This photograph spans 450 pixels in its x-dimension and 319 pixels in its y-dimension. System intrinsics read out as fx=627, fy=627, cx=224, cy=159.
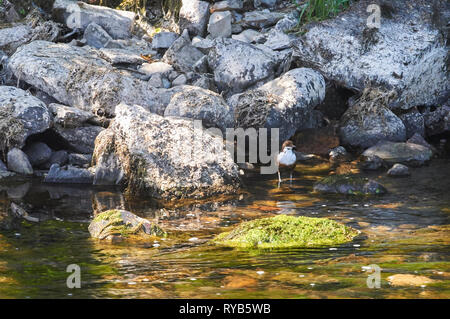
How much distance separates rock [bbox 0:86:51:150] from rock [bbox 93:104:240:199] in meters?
1.42

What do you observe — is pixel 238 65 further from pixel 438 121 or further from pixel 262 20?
pixel 438 121

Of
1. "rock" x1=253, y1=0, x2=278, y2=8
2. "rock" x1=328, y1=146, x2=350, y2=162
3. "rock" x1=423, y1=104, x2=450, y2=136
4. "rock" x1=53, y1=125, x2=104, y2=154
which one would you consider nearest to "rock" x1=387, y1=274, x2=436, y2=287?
"rock" x1=328, y1=146, x2=350, y2=162

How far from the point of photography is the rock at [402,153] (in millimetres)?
12016

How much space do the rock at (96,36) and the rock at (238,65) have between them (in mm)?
3469

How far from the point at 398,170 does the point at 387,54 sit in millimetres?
3819

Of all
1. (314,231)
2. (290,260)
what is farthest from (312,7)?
(290,260)

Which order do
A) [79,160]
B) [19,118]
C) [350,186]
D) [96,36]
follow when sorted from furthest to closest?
[96,36]
[79,160]
[19,118]
[350,186]

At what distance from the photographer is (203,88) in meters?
13.7

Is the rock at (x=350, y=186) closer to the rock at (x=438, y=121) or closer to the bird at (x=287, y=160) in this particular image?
the bird at (x=287, y=160)

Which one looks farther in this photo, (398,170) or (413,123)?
(413,123)

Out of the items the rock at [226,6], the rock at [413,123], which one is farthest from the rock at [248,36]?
the rock at [413,123]

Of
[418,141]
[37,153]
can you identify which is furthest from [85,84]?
[418,141]

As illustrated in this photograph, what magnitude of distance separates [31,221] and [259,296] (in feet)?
14.4

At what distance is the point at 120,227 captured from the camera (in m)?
7.64
